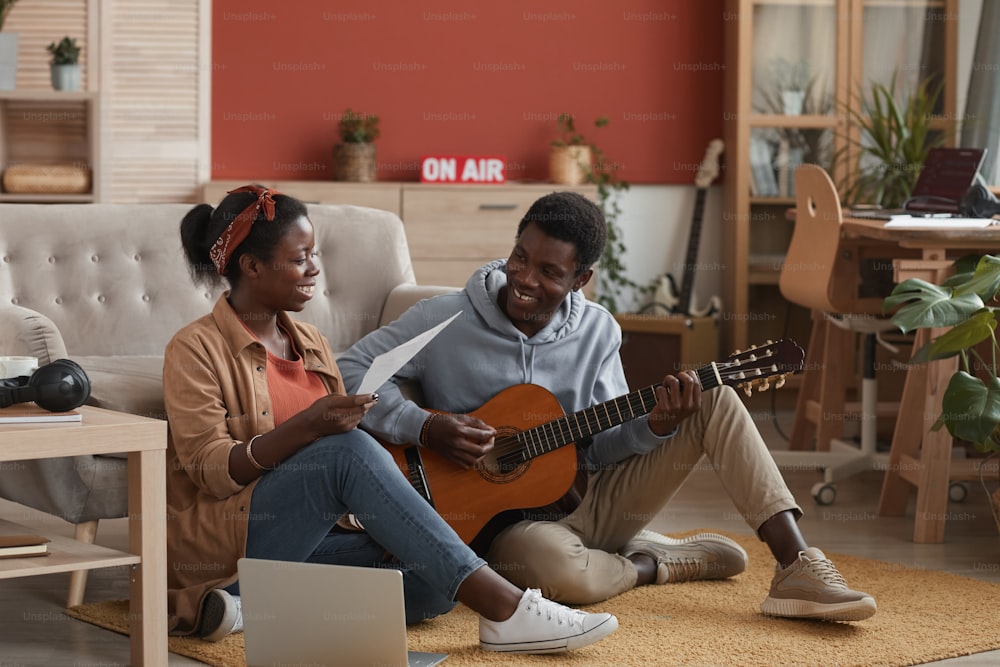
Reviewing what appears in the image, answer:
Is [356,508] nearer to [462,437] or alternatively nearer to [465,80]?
[462,437]

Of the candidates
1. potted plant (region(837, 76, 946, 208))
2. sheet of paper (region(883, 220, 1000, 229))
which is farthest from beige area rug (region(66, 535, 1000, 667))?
potted plant (region(837, 76, 946, 208))

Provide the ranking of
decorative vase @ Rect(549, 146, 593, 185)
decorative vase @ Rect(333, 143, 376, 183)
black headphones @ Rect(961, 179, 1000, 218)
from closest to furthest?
black headphones @ Rect(961, 179, 1000, 218) < decorative vase @ Rect(333, 143, 376, 183) < decorative vase @ Rect(549, 146, 593, 185)

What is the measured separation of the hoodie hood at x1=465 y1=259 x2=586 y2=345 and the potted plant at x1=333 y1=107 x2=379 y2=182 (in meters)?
2.63

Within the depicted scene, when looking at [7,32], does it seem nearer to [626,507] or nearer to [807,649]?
[626,507]

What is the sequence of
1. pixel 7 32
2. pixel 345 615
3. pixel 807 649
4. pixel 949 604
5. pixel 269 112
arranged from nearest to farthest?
1. pixel 345 615
2. pixel 807 649
3. pixel 949 604
4. pixel 7 32
5. pixel 269 112

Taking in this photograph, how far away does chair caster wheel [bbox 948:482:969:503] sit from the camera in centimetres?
370

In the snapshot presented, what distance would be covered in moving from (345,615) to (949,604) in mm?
1349

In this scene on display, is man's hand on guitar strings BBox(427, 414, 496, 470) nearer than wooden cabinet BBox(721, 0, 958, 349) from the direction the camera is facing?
Yes

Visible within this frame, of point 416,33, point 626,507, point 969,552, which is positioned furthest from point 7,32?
point 969,552

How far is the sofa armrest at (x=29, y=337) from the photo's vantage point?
2.54 m

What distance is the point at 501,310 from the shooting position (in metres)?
2.71

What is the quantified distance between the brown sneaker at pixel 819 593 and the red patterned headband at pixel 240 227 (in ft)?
3.89

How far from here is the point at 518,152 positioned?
18.3ft

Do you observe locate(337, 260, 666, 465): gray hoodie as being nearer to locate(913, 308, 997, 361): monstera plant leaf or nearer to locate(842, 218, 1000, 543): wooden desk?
locate(913, 308, 997, 361): monstera plant leaf
